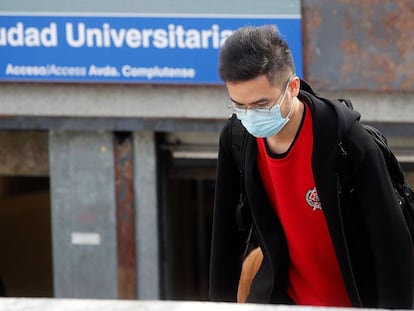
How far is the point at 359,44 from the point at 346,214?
4057 millimetres

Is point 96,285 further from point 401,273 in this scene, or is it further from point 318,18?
point 401,273

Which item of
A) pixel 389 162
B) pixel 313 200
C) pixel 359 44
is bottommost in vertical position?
pixel 313 200

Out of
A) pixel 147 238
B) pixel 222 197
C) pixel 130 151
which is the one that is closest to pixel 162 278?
pixel 147 238

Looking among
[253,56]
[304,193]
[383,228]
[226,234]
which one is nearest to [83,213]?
[226,234]

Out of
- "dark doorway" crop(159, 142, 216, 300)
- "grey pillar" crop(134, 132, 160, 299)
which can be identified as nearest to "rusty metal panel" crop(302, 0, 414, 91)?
"dark doorway" crop(159, 142, 216, 300)

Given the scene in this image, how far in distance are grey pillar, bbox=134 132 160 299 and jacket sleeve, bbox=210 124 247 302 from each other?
424 cm

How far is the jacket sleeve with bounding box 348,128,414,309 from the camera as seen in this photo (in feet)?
9.15

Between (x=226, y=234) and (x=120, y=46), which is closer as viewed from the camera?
(x=226, y=234)

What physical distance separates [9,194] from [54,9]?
3.52 m

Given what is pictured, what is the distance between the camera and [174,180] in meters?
8.21

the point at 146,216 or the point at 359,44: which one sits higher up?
the point at 359,44

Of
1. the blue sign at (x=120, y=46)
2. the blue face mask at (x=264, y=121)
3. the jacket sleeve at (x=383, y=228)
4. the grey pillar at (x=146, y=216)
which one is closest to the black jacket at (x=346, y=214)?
the jacket sleeve at (x=383, y=228)

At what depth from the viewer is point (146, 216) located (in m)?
7.61

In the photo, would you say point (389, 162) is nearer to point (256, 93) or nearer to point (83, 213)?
point (256, 93)
